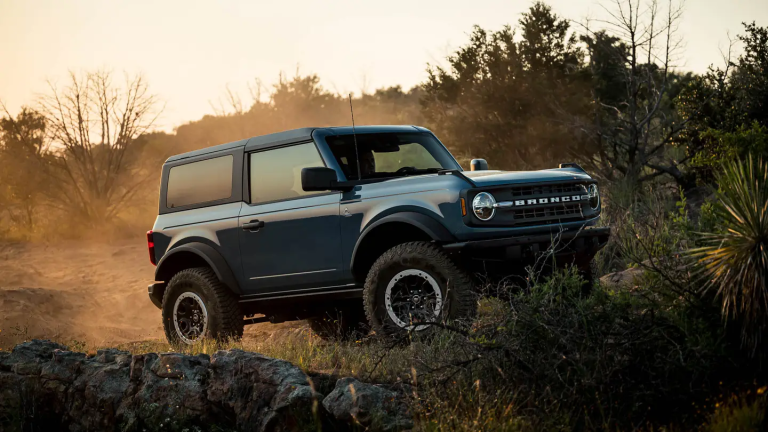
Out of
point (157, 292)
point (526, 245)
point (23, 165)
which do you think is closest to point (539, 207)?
point (526, 245)

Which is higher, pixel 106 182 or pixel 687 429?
pixel 106 182

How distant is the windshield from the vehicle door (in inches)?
11.4

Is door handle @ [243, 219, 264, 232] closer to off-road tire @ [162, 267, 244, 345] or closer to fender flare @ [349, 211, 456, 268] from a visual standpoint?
off-road tire @ [162, 267, 244, 345]

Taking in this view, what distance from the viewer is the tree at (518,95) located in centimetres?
1817

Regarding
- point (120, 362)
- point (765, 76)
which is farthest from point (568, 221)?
point (765, 76)

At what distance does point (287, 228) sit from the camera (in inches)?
309

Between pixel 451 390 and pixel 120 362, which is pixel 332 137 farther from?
pixel 451 390

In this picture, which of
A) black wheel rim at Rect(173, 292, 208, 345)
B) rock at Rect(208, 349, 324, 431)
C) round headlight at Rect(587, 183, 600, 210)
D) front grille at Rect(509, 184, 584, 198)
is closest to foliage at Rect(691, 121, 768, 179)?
round headlight at Rect(587, 183, 600, 210)

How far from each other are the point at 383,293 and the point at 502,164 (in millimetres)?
12062

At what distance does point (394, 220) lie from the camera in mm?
6992

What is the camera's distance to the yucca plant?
448 centimetres

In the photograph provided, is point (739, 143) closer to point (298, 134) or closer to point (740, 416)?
point (298, 134)

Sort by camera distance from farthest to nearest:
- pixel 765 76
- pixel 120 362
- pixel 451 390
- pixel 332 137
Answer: pixel 765 76, pixel 332 137, pixel 120 362, pixel 451 390

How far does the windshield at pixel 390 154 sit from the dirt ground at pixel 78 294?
339 cm
